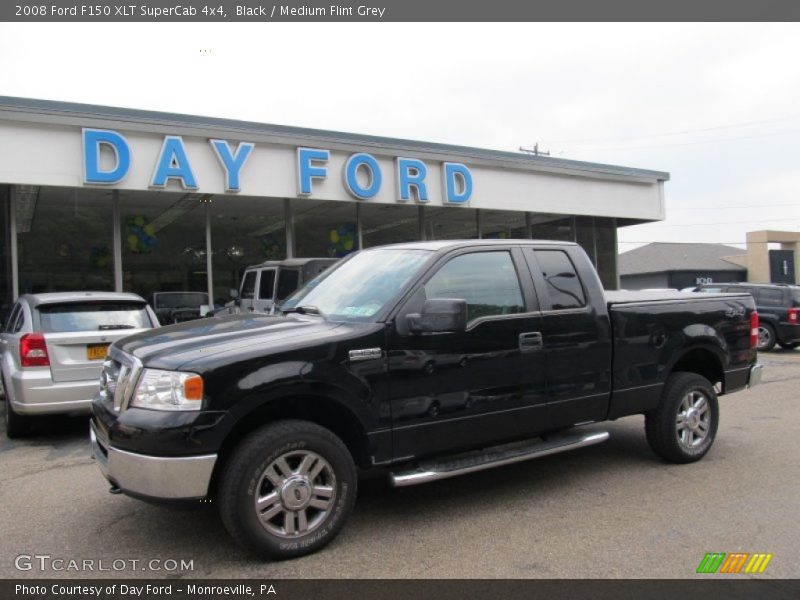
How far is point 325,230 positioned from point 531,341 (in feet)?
45.7

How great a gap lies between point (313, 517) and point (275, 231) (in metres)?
14.1

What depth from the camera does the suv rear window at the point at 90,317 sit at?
259 inches

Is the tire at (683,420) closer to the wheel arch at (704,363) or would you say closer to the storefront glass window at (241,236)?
the wheel arch at (704,363)

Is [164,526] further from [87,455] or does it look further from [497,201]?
[497,201]

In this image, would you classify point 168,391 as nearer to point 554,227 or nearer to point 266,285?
point 266,285

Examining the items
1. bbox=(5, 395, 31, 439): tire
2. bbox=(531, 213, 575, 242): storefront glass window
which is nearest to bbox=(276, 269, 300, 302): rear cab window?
bbox=(5, 395, 31, 439): tire

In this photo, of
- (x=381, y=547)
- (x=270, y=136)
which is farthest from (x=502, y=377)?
(x=270, y=136)

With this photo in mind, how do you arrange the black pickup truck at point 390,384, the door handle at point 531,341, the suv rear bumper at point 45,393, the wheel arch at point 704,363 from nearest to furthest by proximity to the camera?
the black pickup truck at point 390,384 < the door handle at point 531,341 < the wheel arch at point 704,363 < the suv rear bumper at point 45,393

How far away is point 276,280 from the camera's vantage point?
11.6 metres

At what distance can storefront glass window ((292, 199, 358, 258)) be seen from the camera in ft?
55.5

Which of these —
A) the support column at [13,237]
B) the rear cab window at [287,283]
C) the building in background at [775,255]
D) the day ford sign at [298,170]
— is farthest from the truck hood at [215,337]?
the building in background at [775,255]

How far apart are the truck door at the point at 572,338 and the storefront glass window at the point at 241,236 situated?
11575 mm

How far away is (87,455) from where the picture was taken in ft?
20.1

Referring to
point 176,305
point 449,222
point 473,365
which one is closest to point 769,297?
point 449,222
